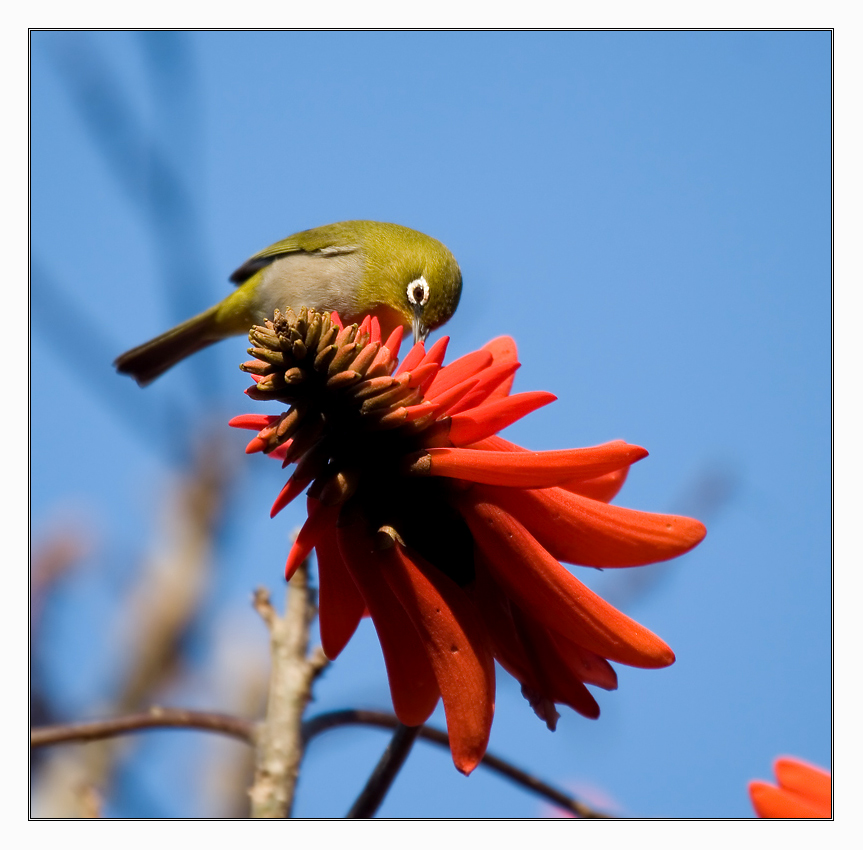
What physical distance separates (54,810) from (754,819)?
3586mm

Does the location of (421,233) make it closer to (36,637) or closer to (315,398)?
(36,637)

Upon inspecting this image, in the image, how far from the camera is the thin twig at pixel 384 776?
1405 mm

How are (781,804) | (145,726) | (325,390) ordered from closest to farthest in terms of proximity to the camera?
(325,390)
(781,804)
(145,726)

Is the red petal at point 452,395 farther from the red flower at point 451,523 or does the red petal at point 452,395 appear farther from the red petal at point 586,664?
the red petal at point 586,664

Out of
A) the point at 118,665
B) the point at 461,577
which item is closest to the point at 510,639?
the point at 461,577

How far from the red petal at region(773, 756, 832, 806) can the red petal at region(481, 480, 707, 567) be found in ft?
1.41

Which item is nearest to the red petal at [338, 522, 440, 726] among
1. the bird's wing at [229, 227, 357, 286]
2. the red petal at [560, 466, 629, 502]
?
the red petal at [560, 466, 629, 502]

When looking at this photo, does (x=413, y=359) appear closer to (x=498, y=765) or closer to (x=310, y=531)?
(x=310, y=531)

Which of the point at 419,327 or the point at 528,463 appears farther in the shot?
the point at 419,327

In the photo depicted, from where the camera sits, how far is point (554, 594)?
3.90 ft

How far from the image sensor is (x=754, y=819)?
148cm

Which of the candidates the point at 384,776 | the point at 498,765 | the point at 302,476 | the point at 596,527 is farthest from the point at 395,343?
the point at 498,765

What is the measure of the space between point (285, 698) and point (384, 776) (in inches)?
12.6

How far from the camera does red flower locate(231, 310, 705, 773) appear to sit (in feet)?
3.76
